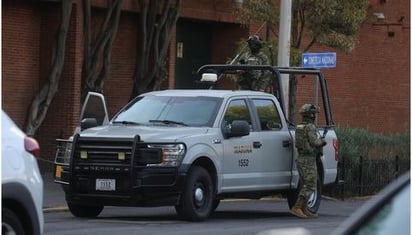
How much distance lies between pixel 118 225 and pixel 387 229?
905cm

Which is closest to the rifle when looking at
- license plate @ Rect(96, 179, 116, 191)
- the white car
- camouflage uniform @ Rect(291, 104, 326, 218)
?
camouflage uniform @ Rect(291, 104, 326, 218)

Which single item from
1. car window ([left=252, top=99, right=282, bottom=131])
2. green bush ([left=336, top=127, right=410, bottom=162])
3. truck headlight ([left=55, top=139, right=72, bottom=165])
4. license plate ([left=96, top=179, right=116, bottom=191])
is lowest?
green bush ([left=336, top=127, right=410, bottom=162])

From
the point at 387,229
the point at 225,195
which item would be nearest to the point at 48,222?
the point at 225,195

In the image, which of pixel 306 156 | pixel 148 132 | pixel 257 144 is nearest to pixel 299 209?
pixel 306 156

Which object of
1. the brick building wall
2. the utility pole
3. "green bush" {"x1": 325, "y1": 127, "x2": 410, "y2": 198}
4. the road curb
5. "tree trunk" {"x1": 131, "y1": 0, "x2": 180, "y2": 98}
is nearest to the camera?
the road curb

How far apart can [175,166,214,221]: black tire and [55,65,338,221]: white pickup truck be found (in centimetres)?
1

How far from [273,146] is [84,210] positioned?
118 inches

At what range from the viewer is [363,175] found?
20.9 meters

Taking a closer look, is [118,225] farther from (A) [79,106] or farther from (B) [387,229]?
(A) [79,106]

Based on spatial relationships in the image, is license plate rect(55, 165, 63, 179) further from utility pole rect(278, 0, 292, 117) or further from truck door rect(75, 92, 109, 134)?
utility pole rect(278, 0, 292, 117)

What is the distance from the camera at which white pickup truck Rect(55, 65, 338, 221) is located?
13062 millimetres

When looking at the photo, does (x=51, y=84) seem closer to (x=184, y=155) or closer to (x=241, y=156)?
(x=241, y=156)

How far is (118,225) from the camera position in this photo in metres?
12.9

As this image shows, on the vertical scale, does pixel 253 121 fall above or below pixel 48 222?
above
